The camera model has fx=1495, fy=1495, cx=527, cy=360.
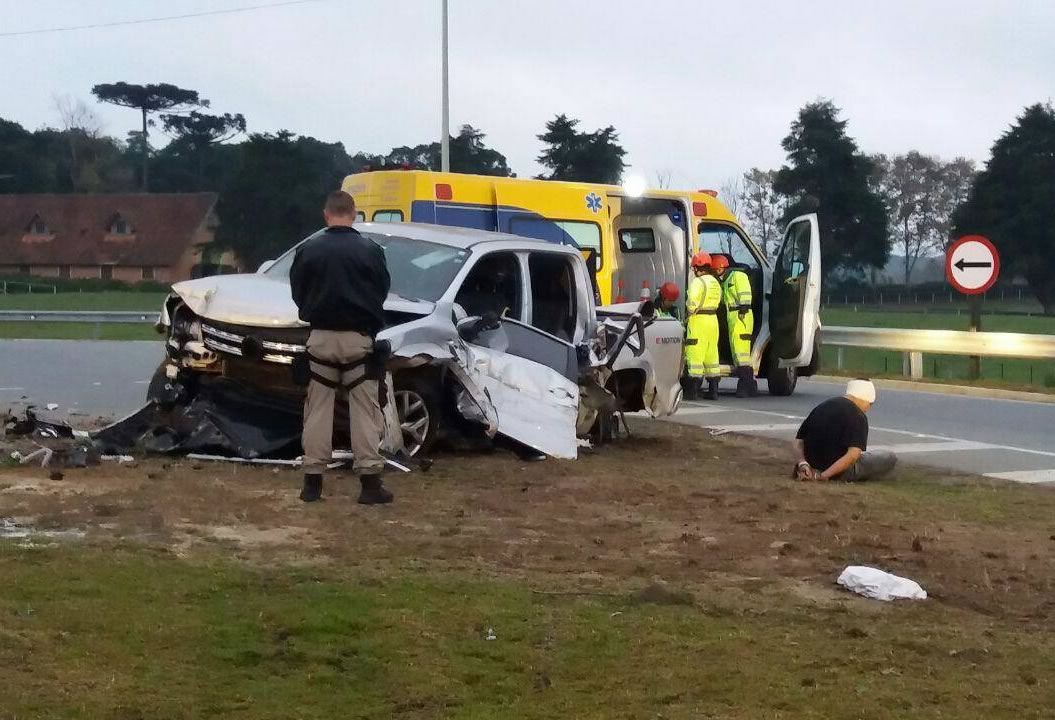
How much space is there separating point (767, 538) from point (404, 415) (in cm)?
329

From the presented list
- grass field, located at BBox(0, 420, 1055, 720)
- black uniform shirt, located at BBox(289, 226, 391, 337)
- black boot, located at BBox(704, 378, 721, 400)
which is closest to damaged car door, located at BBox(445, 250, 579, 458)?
grass field, located at BBox(0, 420, 1055, 720)

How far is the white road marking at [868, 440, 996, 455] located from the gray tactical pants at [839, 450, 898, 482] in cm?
216

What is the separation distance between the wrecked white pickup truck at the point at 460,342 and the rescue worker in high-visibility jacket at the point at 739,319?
5395 mm

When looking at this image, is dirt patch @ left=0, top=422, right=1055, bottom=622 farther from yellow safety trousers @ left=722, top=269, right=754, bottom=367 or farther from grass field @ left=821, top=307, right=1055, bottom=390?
grass field @ left=821, top=307, right=1055, bottom=390

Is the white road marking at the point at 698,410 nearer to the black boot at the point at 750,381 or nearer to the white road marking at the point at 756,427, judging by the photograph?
the white road marking at the point at 756,427

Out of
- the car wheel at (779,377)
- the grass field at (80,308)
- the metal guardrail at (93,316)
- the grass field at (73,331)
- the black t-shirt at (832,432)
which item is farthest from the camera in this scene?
the grass field at (80,308)

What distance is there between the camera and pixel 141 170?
107500mm

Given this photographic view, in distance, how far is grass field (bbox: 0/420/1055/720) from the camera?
15.1ft

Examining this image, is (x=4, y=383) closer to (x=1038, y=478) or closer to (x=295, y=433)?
(x=295, y=433)

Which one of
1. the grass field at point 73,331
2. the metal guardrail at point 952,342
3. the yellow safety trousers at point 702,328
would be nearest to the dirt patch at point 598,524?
the yellow safety trousers at point 702,328

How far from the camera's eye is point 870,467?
10.1 m

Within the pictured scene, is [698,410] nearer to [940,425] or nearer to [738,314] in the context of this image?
[738,314]

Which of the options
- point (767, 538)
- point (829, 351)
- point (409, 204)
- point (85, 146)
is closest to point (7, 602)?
point (767, 538)

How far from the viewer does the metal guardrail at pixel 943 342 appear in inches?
758
